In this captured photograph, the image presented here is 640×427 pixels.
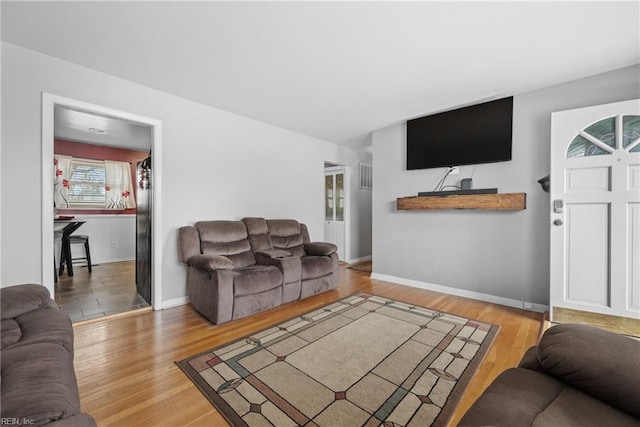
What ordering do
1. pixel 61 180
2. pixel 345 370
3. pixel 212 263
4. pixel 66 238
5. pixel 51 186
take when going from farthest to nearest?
1. pixel 61 180
2. pixel 66 238
3. pixel 212 263
4. pixel 51 186
5. pixel 345 370

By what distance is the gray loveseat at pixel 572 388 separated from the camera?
2.60 ft

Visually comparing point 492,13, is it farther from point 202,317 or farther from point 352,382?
point 202,317

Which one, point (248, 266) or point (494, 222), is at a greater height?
point (494, 222)

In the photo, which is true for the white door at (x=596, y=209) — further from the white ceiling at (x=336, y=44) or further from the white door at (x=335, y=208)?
the white door at (x=335, y=208)

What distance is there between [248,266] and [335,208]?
2.86 meters

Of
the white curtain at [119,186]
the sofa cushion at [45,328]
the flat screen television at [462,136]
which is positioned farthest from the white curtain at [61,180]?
the flat screen television at [462,136]

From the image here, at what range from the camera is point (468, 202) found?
330cm

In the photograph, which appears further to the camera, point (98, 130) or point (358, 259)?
point (358, 259)

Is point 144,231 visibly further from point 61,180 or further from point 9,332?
point 61,180

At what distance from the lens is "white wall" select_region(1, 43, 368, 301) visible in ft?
Answer: 7.27

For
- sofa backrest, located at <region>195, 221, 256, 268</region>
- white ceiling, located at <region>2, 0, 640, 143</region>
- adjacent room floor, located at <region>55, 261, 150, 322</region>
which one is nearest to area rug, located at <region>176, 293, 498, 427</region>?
sofa backrest, located at <region>195, 221, 256, 268</region>

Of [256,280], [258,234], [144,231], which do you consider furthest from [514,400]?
[144,231]

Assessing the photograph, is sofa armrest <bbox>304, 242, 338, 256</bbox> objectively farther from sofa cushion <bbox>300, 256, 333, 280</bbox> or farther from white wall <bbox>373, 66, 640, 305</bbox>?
white wall <bbox>373, 66, 640, 305</bbox>

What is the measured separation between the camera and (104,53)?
89.7 inches
